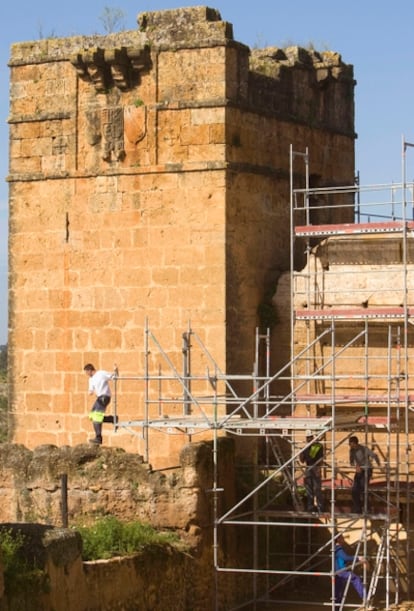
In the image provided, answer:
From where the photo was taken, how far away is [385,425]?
2258 centimetres

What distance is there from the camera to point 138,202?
24203mm

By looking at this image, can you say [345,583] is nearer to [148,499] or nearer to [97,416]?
[148,499]

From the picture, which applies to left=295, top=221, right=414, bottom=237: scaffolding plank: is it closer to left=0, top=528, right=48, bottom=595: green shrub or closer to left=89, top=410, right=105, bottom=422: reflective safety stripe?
left=89, top=410, right=105, bottom=422: reflective safety stripe

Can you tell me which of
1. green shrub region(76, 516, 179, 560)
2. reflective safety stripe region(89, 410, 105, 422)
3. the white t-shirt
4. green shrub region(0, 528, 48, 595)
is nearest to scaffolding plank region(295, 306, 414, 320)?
the white t-shirt

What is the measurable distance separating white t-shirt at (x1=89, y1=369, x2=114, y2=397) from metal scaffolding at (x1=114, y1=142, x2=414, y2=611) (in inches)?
25.2

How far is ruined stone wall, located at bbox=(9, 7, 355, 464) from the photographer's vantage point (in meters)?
23.7

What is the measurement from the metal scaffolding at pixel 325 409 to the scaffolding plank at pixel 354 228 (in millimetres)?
19

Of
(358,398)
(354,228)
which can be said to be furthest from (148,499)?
(354,228)

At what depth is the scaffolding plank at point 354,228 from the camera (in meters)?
22.9

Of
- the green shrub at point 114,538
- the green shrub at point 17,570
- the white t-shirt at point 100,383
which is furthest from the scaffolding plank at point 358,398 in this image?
the green shrub at point 17,570

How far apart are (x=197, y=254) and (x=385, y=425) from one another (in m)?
3.49

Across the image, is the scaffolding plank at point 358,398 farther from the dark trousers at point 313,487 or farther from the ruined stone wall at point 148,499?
the ruined stone wall at point 148,499

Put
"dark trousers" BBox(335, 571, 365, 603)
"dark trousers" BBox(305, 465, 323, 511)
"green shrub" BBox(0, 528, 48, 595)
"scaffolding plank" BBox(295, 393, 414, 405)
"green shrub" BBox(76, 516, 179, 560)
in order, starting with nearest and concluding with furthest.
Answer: "green shrub" BBox(0, 528, 48, 595), "green shrub" BBox(76, 516, 179, 560), "dark trousers" BBox(335, 571, 365, 603), "scaffolding plank" BBox(295, 393, 414, 405), "dark trousers" BBox(305, 465, 323, 511)

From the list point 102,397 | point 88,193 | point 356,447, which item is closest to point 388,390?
point 356,447
